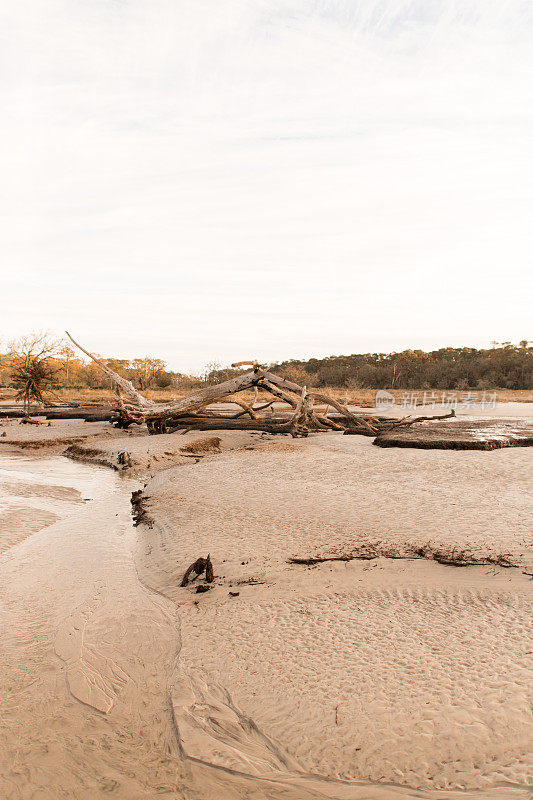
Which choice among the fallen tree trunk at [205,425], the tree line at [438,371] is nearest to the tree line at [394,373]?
the tree line at [438,371]

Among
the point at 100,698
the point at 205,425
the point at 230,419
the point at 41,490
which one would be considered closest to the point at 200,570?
the point at 100,698

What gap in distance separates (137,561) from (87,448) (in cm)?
751

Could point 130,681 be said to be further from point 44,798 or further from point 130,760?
point 44,798

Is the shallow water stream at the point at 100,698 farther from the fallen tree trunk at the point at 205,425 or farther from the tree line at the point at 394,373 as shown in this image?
the tree line at the point at 394,373

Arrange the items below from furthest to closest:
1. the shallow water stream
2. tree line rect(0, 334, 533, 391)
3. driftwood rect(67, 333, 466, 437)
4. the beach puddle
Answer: tree line rect(0, 334, 533, 391) < driftwood rect(67, 333, 466, 437) < the beach puddle < the shallow water stream

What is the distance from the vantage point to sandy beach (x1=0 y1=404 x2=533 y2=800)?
84.3 inches

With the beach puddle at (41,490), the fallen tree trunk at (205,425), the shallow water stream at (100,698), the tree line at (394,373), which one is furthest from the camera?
the tree line at (394,373)

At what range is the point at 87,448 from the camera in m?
11.6

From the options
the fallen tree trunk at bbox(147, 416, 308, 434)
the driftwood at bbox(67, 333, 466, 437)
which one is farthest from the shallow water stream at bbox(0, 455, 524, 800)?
the fallen tree trunk at bbox(147, 416, 308, 434)

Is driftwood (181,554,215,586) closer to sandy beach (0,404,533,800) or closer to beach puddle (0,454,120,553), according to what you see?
sandy beach (0,404,533,800)

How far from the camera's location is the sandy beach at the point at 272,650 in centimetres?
214

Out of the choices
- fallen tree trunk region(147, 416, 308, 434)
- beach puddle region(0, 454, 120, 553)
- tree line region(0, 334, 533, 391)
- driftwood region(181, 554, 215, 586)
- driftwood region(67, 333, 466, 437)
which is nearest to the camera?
driftwood region(181, 554, 215, 586)

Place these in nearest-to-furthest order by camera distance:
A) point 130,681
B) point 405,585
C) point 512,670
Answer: point 512,670, point 130,681, point 405,585

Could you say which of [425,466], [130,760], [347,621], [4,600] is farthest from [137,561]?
[425,466]
